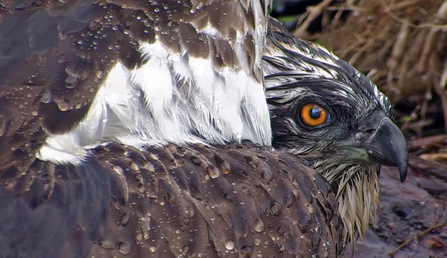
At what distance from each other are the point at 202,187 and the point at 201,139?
273 mm

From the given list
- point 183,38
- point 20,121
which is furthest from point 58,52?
Answer: point 183,38

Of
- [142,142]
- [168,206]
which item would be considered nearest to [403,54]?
[142,142]

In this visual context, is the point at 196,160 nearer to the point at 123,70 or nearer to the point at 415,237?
the point at 123,70

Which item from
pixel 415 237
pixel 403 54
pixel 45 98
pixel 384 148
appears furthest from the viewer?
pixel 403 54

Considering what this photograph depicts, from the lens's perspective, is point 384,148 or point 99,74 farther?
point 384,148

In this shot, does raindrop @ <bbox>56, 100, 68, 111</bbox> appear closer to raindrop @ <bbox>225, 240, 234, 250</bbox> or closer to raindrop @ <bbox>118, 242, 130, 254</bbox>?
raindrop @ <bbox>118, 242, 130, 254</bbox>

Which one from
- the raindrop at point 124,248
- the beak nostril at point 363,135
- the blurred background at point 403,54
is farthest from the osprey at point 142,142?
the blurred background at point 403,54

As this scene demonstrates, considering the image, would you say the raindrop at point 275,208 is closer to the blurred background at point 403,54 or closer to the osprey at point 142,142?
the osprey at point 142,142

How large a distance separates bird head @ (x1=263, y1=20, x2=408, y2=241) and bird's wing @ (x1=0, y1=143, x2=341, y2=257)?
0.84 metres

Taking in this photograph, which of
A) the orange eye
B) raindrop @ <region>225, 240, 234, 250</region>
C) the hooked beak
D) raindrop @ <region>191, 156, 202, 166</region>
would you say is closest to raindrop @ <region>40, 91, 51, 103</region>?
raindrop @ <region>191, 156, 202, 166</region>

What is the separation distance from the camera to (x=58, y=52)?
2.13 meters

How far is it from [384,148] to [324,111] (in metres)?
0.30

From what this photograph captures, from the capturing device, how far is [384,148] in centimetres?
320

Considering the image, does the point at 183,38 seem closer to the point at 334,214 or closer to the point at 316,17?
the point at 334,214
